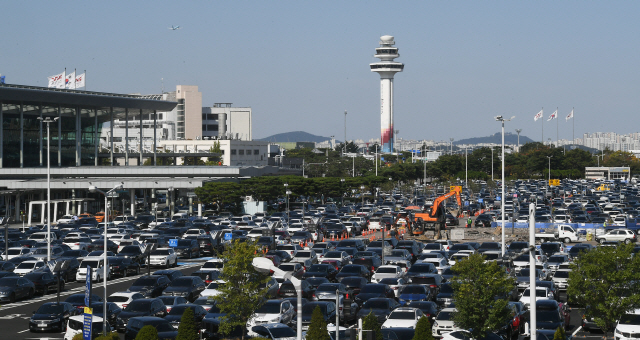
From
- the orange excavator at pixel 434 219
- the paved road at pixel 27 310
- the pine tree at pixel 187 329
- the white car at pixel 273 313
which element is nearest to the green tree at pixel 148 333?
the pine tree at pixel 187 329

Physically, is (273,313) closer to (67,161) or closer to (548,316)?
(548,316)

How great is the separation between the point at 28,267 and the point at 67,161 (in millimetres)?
63750

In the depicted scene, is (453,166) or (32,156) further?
(453,166)

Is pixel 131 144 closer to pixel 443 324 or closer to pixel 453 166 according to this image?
pixel 453 166

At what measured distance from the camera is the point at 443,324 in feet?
90.7

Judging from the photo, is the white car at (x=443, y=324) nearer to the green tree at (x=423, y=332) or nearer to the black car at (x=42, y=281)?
the green tree at (x=423, y=332)

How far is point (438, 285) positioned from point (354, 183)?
250 feet

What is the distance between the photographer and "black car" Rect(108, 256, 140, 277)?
44.3 metres

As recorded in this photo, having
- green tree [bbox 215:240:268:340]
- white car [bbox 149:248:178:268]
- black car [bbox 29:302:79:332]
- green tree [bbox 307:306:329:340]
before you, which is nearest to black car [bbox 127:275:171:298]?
black car [bbox 29:302:79:332]

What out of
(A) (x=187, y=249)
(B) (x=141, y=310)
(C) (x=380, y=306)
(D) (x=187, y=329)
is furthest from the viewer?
(A) (x=187, y=249)

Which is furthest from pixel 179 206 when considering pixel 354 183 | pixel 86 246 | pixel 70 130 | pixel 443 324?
pixel 443 324

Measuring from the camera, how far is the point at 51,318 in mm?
29781

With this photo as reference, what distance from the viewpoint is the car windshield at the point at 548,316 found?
1101 inches

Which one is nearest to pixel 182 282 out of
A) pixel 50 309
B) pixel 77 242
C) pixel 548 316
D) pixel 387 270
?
pixel 50 309
